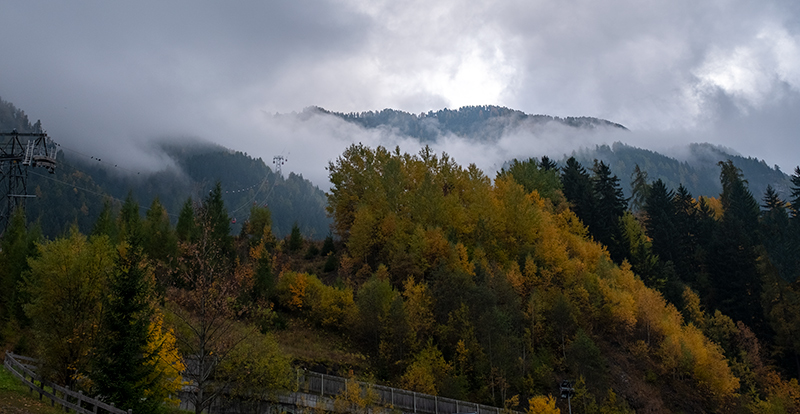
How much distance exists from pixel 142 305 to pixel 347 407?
14356 millimetres

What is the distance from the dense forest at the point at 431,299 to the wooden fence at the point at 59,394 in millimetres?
926

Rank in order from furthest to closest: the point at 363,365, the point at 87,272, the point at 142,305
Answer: the point at 363,365 → the point at 87,272 → the point at 142,305

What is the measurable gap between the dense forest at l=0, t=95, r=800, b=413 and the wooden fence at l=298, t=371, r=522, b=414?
165 cm

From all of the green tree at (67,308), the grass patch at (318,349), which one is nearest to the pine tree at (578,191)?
the grass patch at (318,349)

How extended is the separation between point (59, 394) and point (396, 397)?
64.7 ft

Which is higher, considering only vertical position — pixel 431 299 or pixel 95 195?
pixel 95 195

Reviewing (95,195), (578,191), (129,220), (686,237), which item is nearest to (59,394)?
(129,220)

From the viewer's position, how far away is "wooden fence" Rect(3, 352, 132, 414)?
21.5m

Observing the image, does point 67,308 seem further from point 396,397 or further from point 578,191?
point 578,191

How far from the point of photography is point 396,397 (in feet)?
116

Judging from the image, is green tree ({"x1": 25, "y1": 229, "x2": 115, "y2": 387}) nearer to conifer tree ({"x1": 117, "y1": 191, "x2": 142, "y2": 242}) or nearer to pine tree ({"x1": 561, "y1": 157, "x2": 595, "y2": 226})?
conifer tree ({"x1": 117, "y1": 191, "x2": 142, "y2": 242})

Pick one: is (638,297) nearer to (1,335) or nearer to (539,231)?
(539,231)

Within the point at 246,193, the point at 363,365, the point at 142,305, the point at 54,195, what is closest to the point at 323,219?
the point at 246,193

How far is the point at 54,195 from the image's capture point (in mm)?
144875
